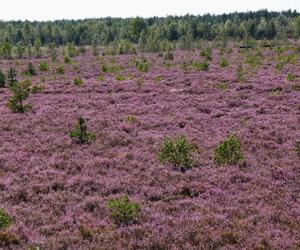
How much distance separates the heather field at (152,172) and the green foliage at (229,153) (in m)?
0.46

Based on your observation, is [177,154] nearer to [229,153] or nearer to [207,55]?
[229,153]

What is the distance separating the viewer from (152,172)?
1606 centimetres

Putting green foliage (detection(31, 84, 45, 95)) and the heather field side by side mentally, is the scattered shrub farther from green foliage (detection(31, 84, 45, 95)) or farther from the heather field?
the heather field

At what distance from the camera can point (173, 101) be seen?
29.0m

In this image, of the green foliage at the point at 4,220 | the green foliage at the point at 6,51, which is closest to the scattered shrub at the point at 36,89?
the green foliage at the point at 4,220

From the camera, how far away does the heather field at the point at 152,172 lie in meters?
11.2

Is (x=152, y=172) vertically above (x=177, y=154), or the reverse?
(x=177, y=154)

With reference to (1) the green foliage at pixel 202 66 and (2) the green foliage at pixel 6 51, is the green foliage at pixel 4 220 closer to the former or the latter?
(1) the green foliage at pixel 202 66

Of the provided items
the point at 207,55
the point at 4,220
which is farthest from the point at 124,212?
the point at 207,55

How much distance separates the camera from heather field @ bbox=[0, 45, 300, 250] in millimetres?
11188

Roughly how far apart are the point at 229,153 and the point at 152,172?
3.37m

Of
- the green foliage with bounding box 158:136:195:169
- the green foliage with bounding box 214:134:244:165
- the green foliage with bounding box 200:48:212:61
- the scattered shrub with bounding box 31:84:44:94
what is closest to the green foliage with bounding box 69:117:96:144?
the green foliage with bounding box 158:136:195:169

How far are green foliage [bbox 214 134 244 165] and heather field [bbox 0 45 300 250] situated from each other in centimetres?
46

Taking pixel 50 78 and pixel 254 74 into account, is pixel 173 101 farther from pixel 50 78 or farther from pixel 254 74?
pixel 50 78
